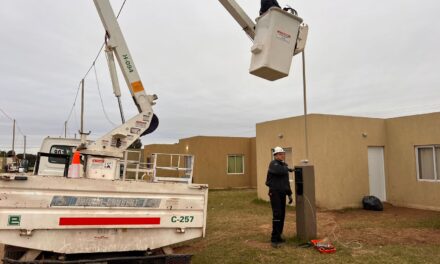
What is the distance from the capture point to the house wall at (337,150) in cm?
1329

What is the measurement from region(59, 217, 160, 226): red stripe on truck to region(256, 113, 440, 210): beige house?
9263 millimetres

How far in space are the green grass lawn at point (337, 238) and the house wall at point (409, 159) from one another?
713 mm

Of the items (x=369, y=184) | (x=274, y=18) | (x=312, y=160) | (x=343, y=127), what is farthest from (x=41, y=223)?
(x=369, y=184)

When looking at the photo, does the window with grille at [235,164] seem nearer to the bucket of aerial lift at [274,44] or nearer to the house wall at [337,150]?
the house wall at [337,150]

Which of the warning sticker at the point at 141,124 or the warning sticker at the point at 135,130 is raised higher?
the warning sticker at the point at 141,124

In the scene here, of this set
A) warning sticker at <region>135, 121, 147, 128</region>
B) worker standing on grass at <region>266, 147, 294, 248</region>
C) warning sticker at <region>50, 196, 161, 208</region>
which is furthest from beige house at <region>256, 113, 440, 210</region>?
warning sticker at <region>50, 196, 161, 208</region>

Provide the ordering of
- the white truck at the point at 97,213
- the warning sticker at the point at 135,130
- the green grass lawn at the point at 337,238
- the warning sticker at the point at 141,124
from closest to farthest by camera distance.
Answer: the white truck at the point at 97,213
the warning sticker at the point at 135,130
the warning sticker at the point at 141,124
the green grass lawn at the point at 337,238

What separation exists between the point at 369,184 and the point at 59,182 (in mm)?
12386

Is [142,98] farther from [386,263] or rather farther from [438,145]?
[438,145]

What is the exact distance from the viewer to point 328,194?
1320 cm

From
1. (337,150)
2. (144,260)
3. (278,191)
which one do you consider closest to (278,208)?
(278,191)

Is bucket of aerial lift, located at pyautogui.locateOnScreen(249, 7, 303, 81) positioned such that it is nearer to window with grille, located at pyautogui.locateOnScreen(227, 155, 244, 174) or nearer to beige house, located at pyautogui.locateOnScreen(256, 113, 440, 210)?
beige house, located at pyautogui.locateOnScreen(256, 113, 440, 210)

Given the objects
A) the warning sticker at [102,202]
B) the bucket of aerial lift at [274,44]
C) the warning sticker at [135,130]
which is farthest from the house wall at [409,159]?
the warning sticker at [102,202]

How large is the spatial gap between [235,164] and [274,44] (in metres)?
17.9
